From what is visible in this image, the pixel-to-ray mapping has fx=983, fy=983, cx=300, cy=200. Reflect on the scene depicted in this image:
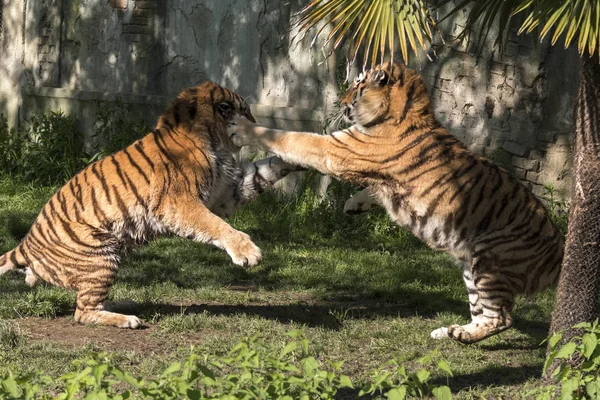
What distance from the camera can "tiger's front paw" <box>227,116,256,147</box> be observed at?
6070 millimetres

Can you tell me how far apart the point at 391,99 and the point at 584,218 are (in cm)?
171

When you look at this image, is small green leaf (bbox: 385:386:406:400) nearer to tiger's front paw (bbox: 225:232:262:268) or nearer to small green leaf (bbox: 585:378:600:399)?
small green leaf (bbox: 585:378:600:399)

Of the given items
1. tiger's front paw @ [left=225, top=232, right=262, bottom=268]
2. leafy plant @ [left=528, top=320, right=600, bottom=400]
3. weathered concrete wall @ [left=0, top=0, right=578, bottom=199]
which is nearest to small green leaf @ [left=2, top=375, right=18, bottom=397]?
leafy plant @ [left=528, top=320, right=600, bottom=400]

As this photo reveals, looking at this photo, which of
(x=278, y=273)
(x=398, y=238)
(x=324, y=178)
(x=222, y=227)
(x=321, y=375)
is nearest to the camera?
(x=321, y=375)

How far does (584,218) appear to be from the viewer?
4.59m

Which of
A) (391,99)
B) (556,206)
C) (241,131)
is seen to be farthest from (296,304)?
(556,206)

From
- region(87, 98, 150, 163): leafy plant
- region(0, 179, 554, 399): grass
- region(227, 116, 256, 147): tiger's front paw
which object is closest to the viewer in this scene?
region(0, 179, 554, 399): grass

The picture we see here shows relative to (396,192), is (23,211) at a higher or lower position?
lower

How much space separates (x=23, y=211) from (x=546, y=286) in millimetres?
5546

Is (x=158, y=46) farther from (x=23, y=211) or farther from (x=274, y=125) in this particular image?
(x=23, y=211)

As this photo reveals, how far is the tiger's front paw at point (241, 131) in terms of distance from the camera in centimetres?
607

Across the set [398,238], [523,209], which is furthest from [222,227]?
[398,238]

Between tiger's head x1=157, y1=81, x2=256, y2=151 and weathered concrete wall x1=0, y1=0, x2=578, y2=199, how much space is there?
162 centimetres

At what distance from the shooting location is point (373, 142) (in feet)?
19.5
